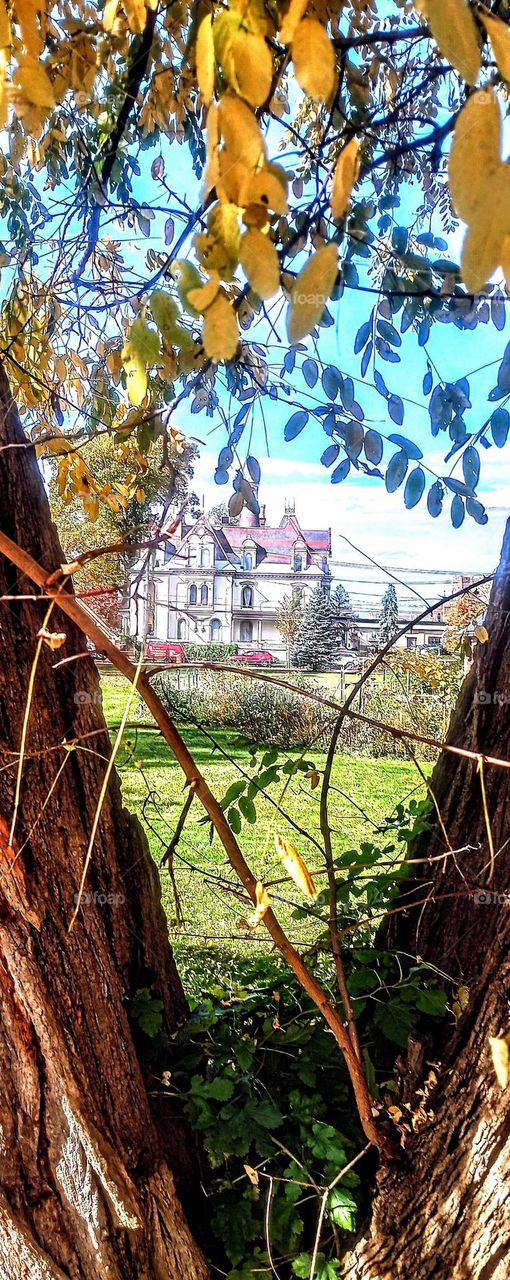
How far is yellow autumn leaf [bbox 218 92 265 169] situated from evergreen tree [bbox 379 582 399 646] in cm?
140

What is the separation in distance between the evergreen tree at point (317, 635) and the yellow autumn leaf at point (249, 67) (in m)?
1.39

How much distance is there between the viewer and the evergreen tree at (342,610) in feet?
5.41

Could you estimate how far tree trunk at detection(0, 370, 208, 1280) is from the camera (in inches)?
26.3

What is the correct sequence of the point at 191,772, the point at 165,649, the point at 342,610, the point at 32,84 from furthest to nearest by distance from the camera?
the point at 342,610 < the point at 165,649 < the point at 191,772 < the point at 32,84

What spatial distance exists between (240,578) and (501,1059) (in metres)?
1.11

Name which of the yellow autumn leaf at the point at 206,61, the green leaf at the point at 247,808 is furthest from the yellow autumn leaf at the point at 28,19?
the green leaf at the point at 247,808

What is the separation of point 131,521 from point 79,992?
1.09m

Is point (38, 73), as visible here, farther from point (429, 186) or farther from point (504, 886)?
point (429, 186)

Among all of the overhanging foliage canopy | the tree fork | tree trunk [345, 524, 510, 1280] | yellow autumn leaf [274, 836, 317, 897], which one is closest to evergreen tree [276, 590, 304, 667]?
the overhanging foliage canopy

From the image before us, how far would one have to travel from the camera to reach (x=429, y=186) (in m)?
1.34

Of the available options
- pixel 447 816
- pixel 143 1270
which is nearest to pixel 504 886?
pixel 447 816

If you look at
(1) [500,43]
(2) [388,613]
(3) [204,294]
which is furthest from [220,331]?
(2) [388,613]

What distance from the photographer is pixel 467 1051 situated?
695 millimetres

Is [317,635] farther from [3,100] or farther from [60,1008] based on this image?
[3,100]
